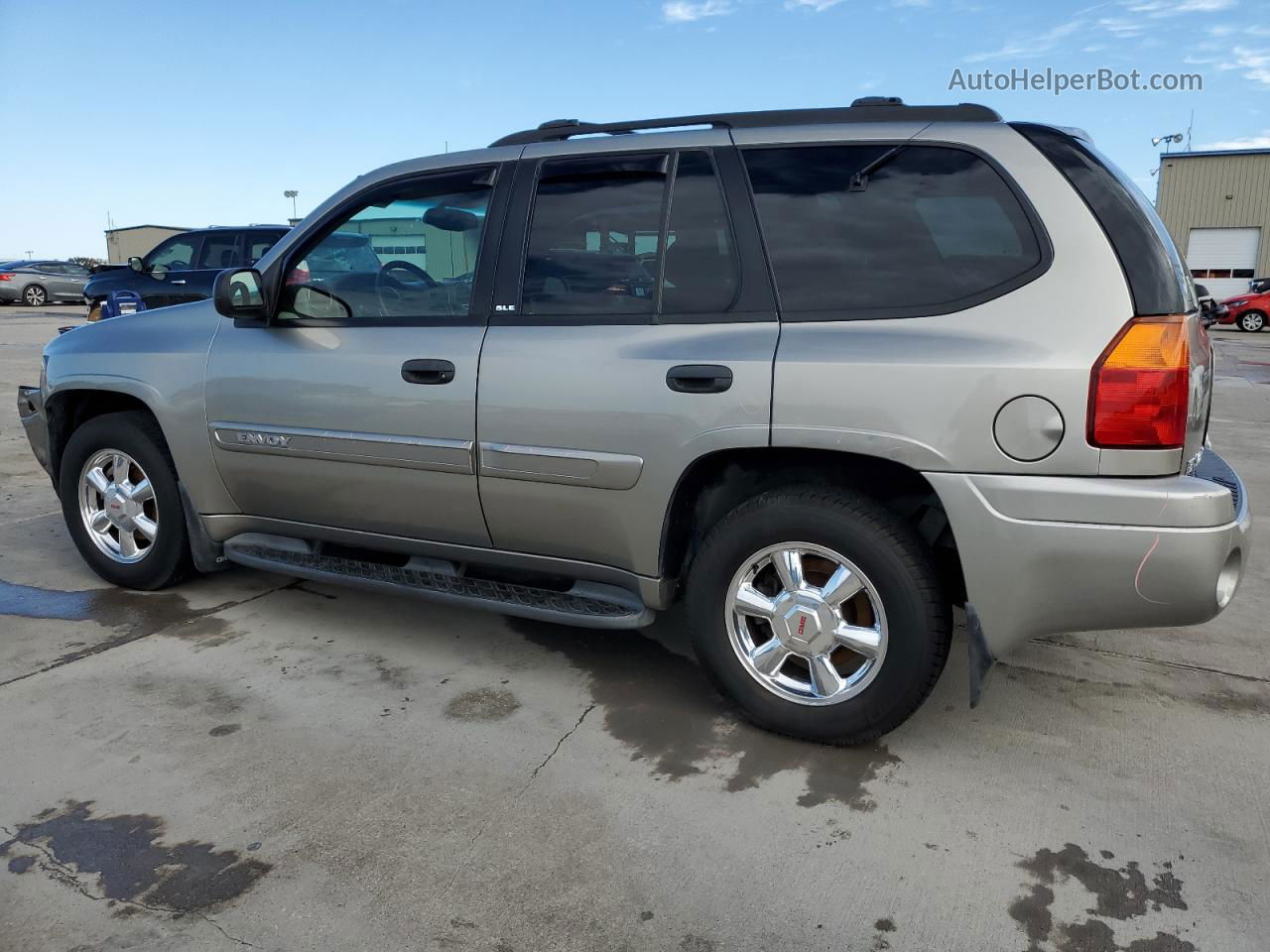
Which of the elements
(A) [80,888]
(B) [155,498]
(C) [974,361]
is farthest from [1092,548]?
(B) [155,498]

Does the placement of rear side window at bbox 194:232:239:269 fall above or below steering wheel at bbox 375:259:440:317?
above

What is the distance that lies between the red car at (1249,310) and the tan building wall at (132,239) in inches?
1770

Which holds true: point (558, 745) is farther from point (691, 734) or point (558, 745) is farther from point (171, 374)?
point (171, 374)

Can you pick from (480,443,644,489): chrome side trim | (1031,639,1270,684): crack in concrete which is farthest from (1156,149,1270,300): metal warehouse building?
(480,443,644,489): chrome side trim

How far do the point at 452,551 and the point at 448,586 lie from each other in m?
0.13

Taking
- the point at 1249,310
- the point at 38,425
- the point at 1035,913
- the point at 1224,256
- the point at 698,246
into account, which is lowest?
the point at 1035,913

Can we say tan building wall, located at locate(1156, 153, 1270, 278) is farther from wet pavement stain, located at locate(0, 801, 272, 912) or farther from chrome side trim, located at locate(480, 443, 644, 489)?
wet pavement stain, located at locate(0, 801, 272, 912)

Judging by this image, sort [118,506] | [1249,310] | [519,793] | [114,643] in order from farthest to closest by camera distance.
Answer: [1249,310], [118,506], [114,643], [519,793]

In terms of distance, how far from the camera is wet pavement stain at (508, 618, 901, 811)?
9.52 feet

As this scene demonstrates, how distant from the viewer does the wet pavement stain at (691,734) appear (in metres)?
2.90

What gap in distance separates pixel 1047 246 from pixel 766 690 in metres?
1.50

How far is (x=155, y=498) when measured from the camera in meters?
4.23

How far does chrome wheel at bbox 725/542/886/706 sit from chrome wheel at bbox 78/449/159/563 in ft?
8.71

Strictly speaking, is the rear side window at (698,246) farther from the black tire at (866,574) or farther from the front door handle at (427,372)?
the front door handle at (427,372)
